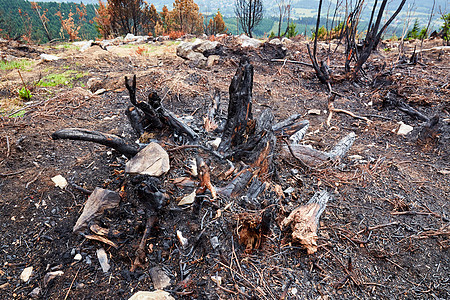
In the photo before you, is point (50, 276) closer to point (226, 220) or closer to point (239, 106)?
point (226, 220)

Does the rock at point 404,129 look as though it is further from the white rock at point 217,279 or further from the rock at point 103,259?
the rock at point 103,259

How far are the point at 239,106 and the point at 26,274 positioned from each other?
7.29 ft

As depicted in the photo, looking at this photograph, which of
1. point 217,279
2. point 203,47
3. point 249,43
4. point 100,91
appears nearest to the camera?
point 217,279

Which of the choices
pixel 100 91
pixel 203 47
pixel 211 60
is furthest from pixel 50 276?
pixel 203 47

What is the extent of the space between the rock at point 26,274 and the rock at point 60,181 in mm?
767

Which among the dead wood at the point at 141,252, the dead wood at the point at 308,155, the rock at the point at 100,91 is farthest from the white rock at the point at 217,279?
the rock at the point at 100,91

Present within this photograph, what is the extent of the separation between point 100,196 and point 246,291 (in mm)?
1407

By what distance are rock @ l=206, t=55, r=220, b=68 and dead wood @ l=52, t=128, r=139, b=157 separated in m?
4.96

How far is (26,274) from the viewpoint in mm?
1579

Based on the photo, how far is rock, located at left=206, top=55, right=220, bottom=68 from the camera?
665 centimetres

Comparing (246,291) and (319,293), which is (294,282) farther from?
(246,291)

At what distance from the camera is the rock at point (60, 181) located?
2.19 metres

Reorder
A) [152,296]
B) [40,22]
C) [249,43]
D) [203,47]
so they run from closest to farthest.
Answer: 1. [152,296]
2. [203,47]
3. [249,43]
4. [40,22]

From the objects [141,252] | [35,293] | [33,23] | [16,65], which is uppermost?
[33,23]
